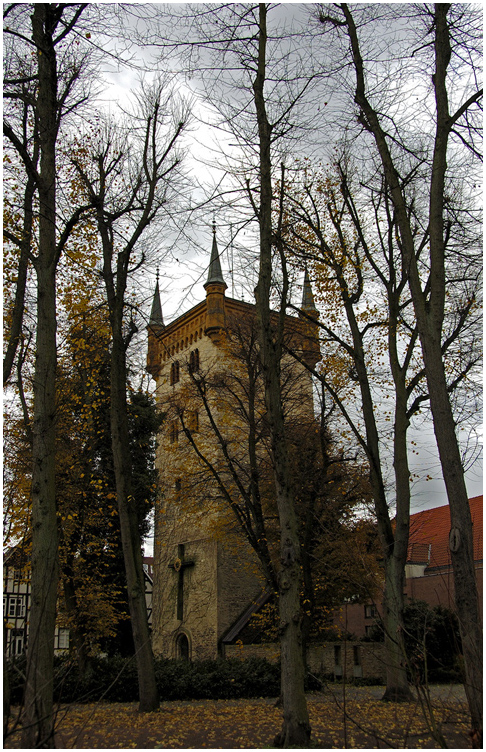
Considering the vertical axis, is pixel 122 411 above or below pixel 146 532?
above

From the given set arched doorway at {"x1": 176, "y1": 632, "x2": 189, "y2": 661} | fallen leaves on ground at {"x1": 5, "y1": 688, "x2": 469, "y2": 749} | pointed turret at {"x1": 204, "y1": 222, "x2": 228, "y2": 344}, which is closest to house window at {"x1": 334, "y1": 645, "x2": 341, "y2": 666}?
arched doorway at {"x1": 176, "y1": 632, "x2": 189, "y2": 661}

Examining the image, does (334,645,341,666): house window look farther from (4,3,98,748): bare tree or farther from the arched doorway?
(4,3,98,748): bare tree

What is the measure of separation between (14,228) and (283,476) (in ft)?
19.4

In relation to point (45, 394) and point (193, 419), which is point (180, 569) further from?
point (45, 394)

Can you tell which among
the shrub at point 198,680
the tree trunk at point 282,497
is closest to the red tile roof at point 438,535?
the shrub at point 198,680

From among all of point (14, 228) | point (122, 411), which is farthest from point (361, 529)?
point (14, 228)

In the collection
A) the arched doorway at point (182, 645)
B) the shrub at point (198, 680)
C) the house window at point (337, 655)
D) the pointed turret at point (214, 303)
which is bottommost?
the arched doorway at point (182, 645)

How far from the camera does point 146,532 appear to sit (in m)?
22.4

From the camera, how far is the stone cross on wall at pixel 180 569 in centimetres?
2661

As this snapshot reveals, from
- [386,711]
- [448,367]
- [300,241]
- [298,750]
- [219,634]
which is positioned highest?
[300,241]

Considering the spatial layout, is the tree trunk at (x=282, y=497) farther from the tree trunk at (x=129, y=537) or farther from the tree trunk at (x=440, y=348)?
the tree trunk at (x=129, y=537)

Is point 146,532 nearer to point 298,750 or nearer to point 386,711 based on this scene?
A: point 386,711

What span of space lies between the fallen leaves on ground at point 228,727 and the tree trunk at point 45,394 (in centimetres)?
148

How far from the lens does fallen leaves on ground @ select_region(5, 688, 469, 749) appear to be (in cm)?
739
